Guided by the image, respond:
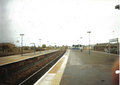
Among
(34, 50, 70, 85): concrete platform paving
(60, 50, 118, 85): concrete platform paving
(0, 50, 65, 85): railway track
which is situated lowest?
(0, 50, 65, 85): railway track

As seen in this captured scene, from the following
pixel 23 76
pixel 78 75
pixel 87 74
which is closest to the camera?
pixel 78 75

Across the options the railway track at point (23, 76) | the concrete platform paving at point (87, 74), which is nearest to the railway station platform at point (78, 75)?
the concrete platform paving at point (87, 74)

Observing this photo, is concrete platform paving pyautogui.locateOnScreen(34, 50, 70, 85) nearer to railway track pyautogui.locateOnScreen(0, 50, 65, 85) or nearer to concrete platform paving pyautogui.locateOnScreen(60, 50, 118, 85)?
concrete platform paving pyautogui.locateOnScreen(60, 50, 118, 85)

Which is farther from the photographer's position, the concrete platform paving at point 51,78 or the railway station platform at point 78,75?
the concrete platform paving at point 51,78

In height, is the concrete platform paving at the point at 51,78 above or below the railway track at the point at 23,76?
above

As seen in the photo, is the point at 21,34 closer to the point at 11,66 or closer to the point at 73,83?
the point at 11,66

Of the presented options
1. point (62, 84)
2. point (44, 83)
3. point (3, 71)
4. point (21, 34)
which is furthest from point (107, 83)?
point (21, 34)

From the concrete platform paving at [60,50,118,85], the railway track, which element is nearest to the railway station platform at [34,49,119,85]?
the concrete platform paving at [60,50,118,85]

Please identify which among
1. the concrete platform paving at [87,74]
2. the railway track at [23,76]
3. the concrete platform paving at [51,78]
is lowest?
the railway track at [23,76]

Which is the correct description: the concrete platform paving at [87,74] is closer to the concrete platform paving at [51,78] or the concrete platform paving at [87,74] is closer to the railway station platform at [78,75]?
the railway station platform at [78,75]

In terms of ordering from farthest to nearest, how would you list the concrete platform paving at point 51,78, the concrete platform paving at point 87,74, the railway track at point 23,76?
1. the railway track at point 23,76
2. the concrete platform paving at point 51,78
3. the concrete platform paving at point 87,74

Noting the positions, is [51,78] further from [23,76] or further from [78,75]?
[23,76]

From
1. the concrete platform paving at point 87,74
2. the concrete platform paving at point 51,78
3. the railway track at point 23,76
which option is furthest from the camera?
the railway track at point 23,76

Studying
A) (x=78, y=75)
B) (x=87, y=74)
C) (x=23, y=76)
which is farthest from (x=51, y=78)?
(x=23, y=76)
